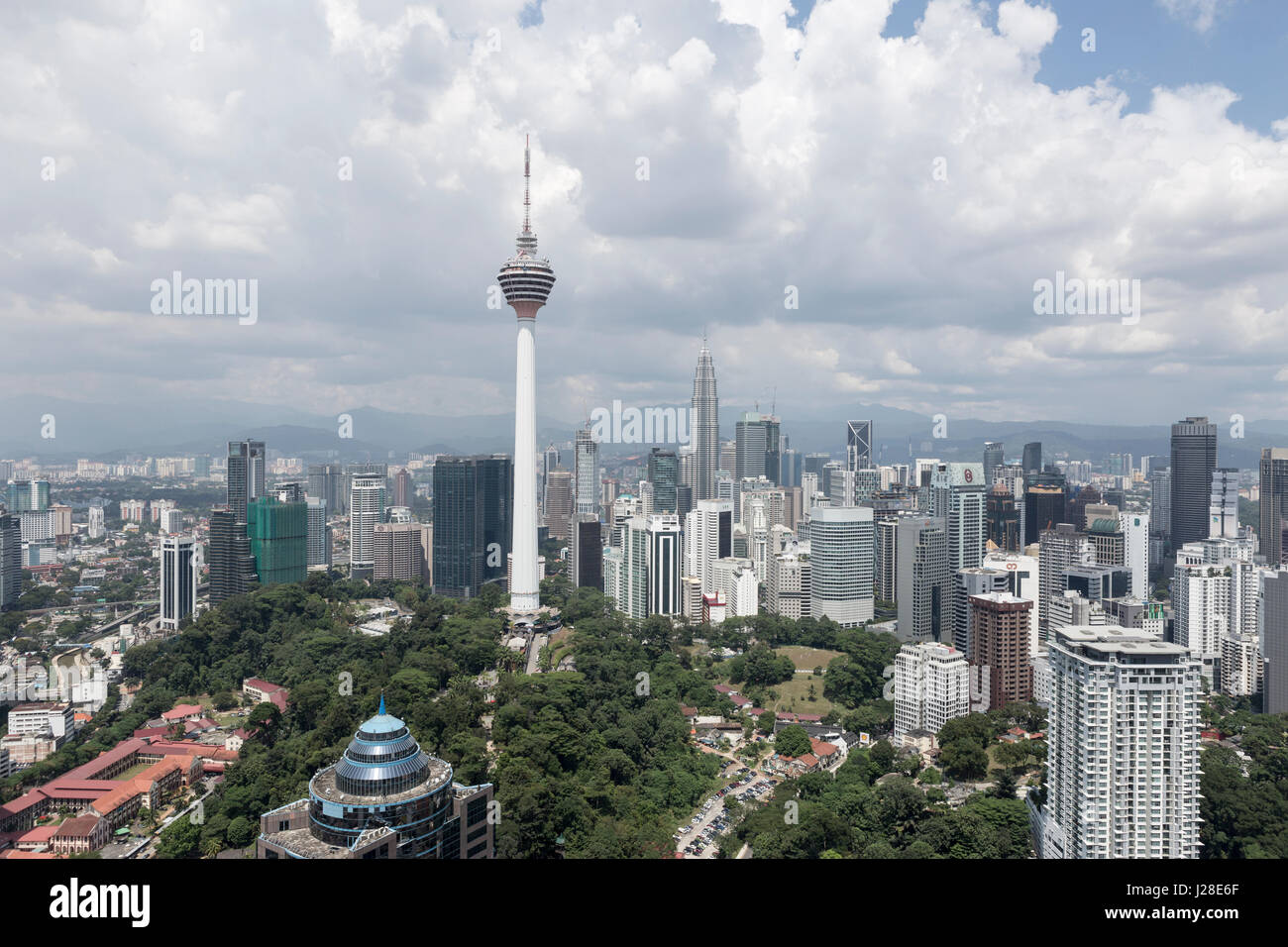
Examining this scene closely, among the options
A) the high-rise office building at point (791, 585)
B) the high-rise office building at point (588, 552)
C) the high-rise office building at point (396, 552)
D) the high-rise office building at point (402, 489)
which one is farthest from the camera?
the high-rise office building at point (402, 489)

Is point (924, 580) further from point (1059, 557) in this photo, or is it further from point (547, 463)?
point (547, 463)

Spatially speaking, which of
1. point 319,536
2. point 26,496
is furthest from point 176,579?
point 26,496

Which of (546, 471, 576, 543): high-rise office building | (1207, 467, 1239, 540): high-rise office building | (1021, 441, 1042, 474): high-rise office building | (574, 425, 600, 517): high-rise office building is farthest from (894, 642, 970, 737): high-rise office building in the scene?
(1021, 441, 1042, 474): high-rise office building

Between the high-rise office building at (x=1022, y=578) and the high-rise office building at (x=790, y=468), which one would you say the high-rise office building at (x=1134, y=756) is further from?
the high-rise office building at (x=790, y=468)

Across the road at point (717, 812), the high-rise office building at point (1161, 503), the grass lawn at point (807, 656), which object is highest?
the high-rise office building at point (1161, 503)

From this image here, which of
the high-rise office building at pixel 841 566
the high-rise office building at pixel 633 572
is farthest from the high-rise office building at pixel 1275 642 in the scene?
the high-rise office building at pixel 633 572

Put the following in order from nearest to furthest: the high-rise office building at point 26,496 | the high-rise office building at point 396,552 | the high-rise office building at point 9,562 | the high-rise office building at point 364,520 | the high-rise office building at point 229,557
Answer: the high-rise office building at point 9,562 → the high-rise office building at point 229,557 → the high-rise office building at point 396,552 → the high-rise office building at point 26,496 → the high-rise office building at point 364,520
